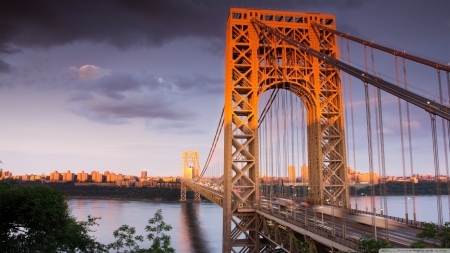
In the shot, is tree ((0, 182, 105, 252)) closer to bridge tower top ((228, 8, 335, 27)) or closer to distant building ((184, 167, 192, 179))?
bridge tower top ((228, 8, 335, 27))

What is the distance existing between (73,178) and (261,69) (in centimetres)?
17703

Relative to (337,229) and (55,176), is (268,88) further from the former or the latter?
(55,176)

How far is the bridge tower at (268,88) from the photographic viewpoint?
77.9 ft

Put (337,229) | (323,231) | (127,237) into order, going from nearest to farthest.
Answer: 1. (323,231)
2. (127,237)
3. (337,229)

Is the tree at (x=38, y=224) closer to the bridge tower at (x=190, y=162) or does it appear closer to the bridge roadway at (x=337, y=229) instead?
the bridge roadway at (x=337, y=229)

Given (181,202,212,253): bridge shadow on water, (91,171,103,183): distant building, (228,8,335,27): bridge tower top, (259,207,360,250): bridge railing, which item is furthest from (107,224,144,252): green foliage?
(91,171,103,183): distant building

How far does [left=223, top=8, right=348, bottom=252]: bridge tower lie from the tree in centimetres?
902

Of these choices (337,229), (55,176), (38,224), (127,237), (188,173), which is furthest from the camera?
(55,176)

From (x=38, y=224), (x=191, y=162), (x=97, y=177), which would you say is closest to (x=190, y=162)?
(x=191, y=162)

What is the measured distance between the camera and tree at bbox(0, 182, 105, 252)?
16.5 m

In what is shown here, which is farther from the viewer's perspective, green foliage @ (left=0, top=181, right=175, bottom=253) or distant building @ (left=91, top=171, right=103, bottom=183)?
distant building @ (left=91, top=171, right=103, bottom=183)

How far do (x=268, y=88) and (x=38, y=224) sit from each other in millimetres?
14916

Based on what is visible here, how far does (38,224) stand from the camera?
17.1 meters

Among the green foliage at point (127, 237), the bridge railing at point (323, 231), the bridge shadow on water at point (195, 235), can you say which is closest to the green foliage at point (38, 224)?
the green foliage at point (127, 237)
